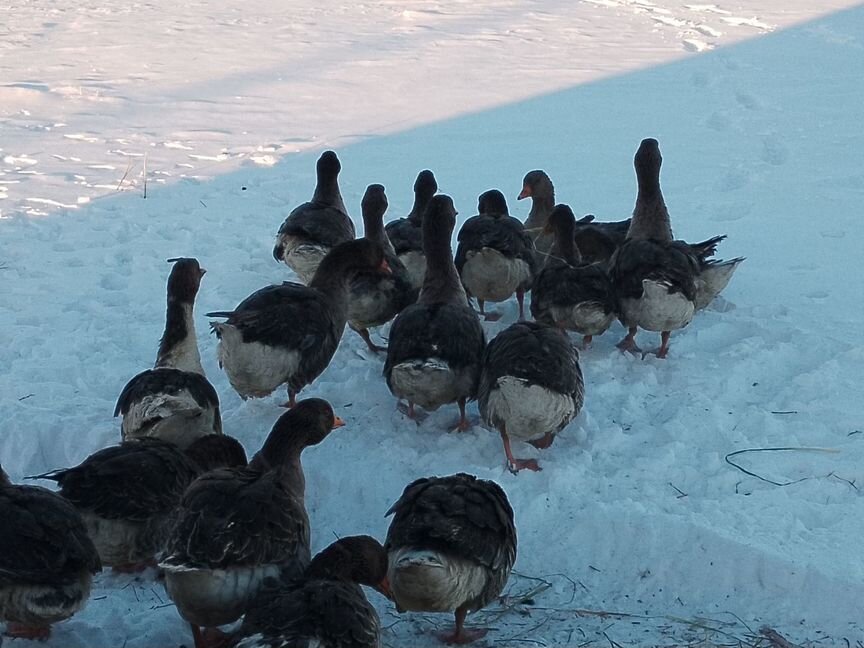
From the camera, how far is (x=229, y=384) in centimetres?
745

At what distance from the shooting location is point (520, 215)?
35.2 feet

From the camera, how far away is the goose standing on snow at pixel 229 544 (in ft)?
15.3

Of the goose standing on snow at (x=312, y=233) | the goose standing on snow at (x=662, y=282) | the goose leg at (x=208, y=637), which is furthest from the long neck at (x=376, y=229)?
the goose leg at (x=208, y=637)

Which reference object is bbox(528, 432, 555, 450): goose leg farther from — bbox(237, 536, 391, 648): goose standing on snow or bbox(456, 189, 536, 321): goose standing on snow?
bbox(237, 536, 391, 648): goose standing on snow

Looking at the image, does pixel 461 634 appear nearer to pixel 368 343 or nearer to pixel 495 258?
pixel 368 343

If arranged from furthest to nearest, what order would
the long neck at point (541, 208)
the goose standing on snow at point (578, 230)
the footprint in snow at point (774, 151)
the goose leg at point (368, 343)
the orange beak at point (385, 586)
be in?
the footprint in snow at point (774, 151) → the long neck at point (541, 208) → the goose standing on snow at point (578, 230) → the goose leg at point (368, 343) → the orange beak at point (385, 586)

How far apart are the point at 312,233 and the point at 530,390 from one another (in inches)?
119

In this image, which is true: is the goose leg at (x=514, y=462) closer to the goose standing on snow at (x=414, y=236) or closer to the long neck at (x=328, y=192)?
the goose standing on snow at (x=414, y=236)

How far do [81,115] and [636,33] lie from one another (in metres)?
9.44

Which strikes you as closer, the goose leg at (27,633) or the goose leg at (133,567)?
the goose leg at (27,633)

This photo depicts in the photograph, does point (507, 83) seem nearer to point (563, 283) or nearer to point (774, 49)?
point (774, 49)

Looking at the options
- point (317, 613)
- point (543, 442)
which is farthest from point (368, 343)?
point (317, 613)

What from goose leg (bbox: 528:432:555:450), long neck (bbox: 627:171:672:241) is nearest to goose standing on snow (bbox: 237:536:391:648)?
goose leg (bbox: 528:432:555:450)

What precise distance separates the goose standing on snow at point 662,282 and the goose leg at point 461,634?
10.0 ft
